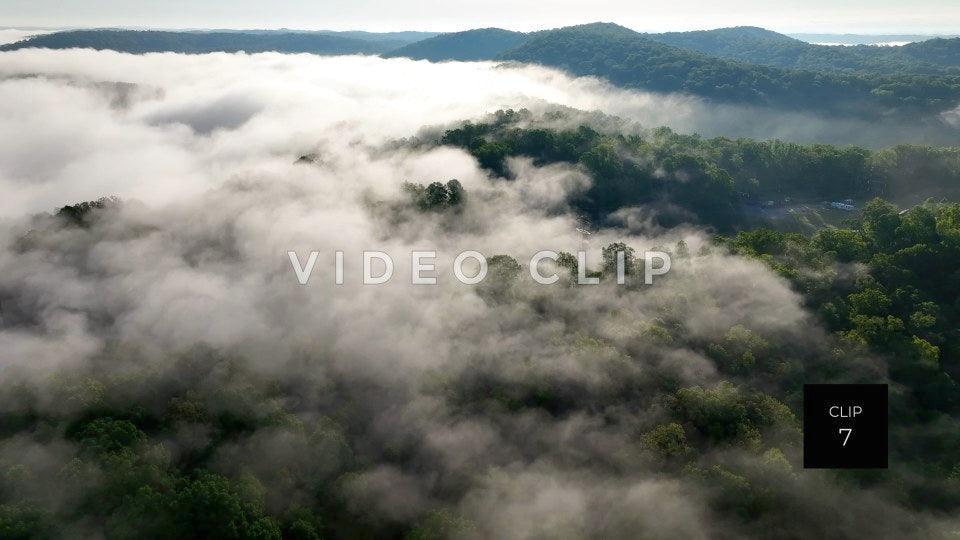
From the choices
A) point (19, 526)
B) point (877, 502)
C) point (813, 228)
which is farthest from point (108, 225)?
point (813, 228)

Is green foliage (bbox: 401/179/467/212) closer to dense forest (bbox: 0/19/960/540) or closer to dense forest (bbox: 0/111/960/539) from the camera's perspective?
dense forest (bbox: 0/19/960/540)

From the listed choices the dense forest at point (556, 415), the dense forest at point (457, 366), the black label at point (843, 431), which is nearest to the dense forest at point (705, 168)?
the dense forest at point (457, 366)

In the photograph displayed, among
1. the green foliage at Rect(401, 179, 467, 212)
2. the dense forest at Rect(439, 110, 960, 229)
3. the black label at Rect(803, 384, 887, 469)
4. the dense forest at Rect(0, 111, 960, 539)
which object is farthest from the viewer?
the dense forest at Rect(439, 110, 960, 229)

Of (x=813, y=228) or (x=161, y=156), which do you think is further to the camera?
(x=161, y=156)

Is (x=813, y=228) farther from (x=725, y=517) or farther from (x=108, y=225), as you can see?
(x=108, y=225)

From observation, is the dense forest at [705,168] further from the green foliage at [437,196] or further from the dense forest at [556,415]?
the dense forest at [556,415]

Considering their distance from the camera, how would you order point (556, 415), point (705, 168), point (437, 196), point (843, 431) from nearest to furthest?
point (843, 431) < point (556, 415) < point (437, 196) < point (705, 168)

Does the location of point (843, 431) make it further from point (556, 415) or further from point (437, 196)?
point (437, 196)

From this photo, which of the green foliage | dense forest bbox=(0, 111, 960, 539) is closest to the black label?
dense forest bbox=(0, 111, 960, 539)

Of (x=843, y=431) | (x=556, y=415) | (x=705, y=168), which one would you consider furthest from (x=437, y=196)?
(x=843, y=431)
